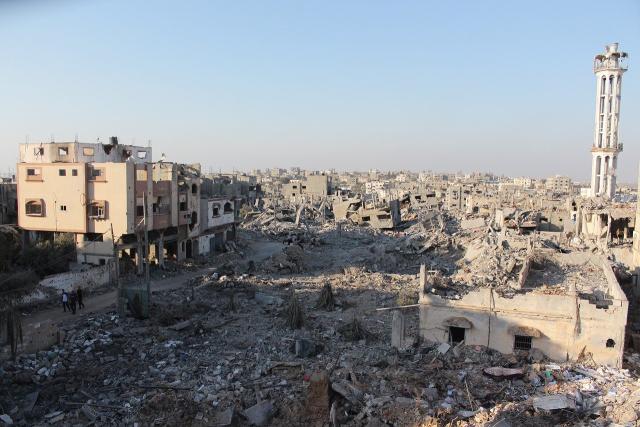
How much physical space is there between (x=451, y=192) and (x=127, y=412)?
67566 millimetres

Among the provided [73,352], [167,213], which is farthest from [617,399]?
[167,213]

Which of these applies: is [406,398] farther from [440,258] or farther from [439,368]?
[440,258]

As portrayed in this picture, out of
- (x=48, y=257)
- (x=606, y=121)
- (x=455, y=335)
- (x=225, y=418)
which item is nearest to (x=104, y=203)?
(x=48, y=257)

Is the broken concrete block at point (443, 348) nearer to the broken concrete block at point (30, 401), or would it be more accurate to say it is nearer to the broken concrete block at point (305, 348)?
the broken concrete block at point (305, 348)

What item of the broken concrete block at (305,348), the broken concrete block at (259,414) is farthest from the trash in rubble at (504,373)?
the broken concrete block at (259,414)

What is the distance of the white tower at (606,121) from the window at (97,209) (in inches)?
2248

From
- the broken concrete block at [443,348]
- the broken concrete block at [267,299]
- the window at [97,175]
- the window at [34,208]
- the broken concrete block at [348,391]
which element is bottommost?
the broken concrete block at [267,299]

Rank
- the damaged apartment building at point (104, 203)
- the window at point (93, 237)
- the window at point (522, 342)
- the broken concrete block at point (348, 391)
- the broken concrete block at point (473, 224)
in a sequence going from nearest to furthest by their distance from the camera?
the broken concrete block at point (348, 391) < the window at point (522, 342) < the damaged apartment building at point (104, 203) < the window at point (93, 237) < the broken concrete block at point (473, 224)

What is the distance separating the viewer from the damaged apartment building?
27438 millimetres

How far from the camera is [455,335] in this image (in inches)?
593

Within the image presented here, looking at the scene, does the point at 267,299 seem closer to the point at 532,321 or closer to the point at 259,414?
the point at 259,414

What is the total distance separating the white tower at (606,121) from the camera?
6206 centimetres

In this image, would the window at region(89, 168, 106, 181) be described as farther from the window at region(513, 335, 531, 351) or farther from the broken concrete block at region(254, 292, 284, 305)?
the window at region(513, 335, 531, 351)

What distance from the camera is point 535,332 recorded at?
46.4 ft
